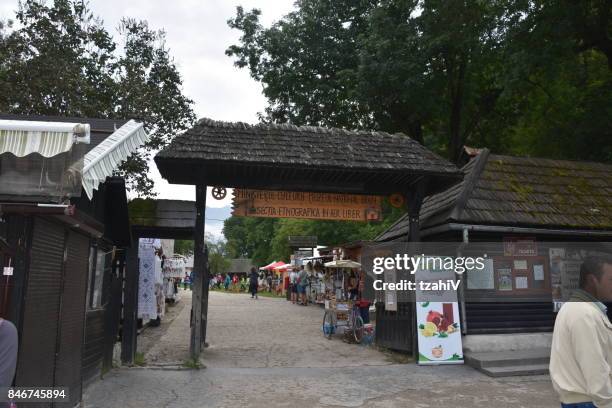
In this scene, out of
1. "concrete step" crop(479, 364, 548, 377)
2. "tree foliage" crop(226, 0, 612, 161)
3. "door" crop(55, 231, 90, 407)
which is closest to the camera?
"door" crop(55, 231, 90, 407)

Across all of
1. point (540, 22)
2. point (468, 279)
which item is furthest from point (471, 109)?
point (468, 279)

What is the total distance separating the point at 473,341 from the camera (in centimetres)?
1061

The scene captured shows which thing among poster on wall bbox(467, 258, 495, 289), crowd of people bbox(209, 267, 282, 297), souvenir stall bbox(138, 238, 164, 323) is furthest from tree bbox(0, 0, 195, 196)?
crowd of people bbox(209, 267, 282, 297)

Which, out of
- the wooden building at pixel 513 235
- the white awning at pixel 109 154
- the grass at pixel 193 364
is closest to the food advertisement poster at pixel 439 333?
the wooden building at pixel 513 235

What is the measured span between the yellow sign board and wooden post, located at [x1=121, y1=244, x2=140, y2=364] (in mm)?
2304

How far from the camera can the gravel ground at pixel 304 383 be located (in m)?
7.46

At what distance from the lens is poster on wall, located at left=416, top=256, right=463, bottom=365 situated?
10297mm

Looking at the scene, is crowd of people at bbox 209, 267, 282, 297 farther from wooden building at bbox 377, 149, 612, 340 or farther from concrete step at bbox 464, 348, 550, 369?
concrete step at bbox 464, 348, 550, 369

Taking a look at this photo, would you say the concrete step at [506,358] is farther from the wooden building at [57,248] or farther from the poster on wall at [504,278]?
the wooden building at [57,248]

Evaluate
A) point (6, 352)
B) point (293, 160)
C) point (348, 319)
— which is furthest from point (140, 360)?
point (6, 352)

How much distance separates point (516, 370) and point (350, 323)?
5199 millimetres

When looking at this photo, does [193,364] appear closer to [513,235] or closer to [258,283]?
[513,235]

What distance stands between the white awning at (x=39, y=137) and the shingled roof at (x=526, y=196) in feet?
27.1

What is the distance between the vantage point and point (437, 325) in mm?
10422
